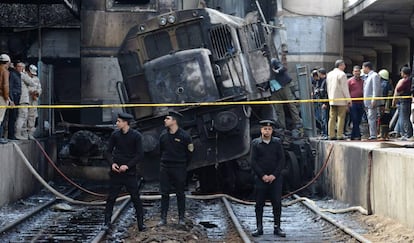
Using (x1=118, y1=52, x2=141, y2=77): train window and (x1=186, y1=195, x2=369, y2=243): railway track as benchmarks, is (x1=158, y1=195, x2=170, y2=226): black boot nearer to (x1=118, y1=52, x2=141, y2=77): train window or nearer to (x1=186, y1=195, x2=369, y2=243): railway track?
(x1=186, y1=195, x2=369, y2=243): railway track

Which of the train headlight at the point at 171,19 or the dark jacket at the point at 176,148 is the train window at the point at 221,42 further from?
the dark jacket at the point at 176,148

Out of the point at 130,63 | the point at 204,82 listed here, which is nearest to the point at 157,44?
the point at 130,63

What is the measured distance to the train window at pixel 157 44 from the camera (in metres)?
13.4

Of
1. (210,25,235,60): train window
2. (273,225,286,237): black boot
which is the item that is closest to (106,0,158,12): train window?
(210,25,235,60): train window

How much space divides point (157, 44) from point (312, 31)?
1189 centimetres

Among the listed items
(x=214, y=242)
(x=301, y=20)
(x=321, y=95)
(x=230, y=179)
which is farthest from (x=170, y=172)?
(x=301, y=20)

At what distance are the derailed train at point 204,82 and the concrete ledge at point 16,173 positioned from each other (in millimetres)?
2330

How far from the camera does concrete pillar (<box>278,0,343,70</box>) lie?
24.1 metres

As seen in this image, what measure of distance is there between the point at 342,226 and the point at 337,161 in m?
3.68

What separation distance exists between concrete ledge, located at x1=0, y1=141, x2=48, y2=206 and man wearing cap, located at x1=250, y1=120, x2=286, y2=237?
4764mm

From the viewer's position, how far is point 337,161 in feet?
43.9

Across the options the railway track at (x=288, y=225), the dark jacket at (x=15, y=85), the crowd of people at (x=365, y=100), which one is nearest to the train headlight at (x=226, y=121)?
the railway track at (x=288, y=225)

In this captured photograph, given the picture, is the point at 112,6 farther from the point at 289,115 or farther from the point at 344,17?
the point at 344,17

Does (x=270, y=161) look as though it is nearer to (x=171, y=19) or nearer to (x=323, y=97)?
(x=171, y=19)
